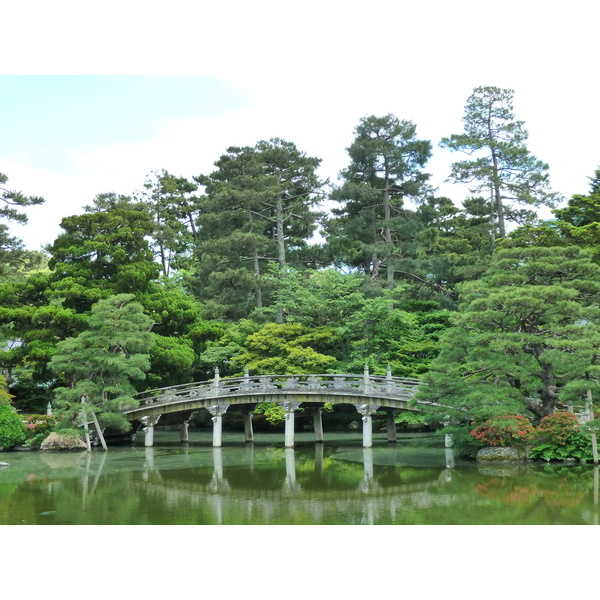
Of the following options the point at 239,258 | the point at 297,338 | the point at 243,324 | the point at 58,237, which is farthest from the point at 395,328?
the point at 58,237

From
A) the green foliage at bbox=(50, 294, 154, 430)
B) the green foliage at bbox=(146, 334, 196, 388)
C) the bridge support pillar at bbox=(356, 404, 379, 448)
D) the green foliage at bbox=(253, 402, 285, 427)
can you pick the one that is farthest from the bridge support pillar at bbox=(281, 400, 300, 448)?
the green foliage at bbox=(146, 334, 196, 388)

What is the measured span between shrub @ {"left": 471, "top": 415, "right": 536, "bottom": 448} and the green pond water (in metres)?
0.70

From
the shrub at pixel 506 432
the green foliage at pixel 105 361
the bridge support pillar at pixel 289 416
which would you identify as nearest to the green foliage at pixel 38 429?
the green foliage at pixel 105 361

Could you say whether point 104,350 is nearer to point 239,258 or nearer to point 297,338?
point 297,338

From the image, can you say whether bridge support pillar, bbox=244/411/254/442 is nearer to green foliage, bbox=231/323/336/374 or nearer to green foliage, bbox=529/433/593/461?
green foliage, bbox=231/323/336/374

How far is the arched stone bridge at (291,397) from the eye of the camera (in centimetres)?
2164

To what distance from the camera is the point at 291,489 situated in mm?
14672

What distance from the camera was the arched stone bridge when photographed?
852 inches

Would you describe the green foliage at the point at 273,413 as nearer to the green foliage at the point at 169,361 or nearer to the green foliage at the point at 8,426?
the green foliage at the point at 169,361

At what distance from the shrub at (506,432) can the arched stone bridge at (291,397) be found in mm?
4012

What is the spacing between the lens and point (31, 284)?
84.1 feet

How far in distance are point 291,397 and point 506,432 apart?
759cm

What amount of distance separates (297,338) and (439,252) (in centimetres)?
956
